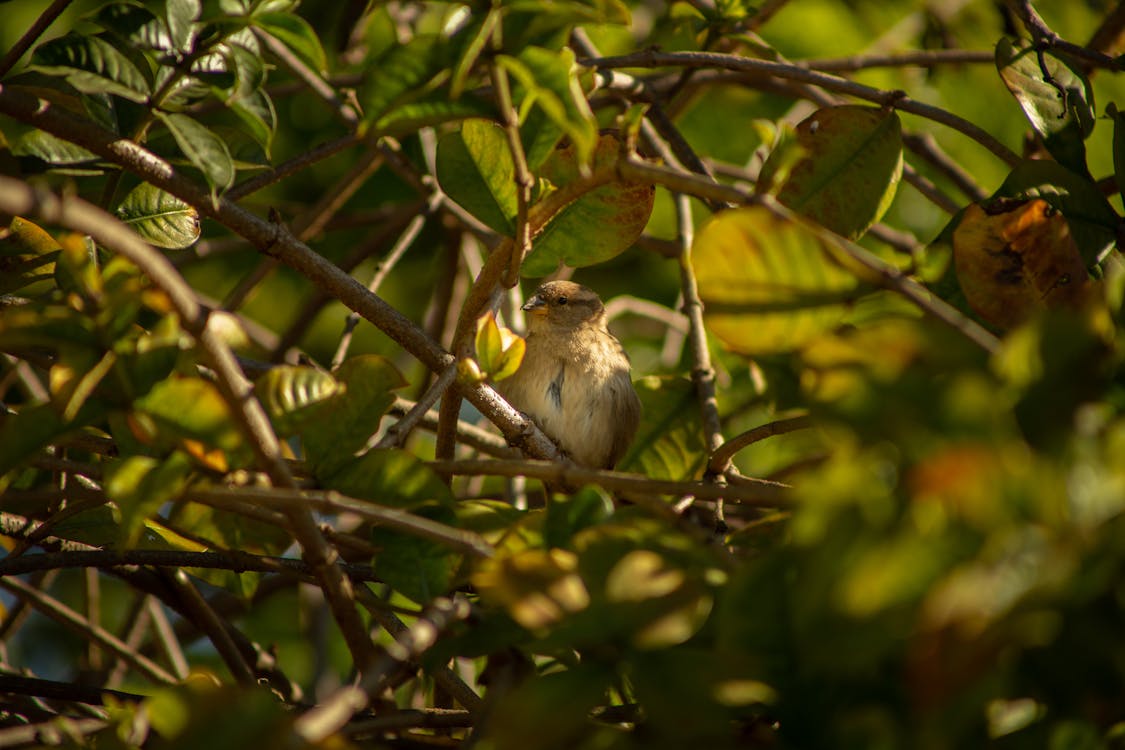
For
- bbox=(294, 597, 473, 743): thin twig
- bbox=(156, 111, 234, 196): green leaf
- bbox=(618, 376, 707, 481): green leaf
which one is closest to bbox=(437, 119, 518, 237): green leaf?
bbox=(156, 111, 234, 196): green leaf

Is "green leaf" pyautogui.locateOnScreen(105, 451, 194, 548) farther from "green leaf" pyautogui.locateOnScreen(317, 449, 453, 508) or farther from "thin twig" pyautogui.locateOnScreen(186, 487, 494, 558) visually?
"green leaf" pyautogui.locateOnScreen(317, 449, 453, 508)

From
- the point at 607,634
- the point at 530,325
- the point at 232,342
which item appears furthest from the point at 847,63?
the point at 607,634

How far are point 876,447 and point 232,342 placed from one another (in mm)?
1068

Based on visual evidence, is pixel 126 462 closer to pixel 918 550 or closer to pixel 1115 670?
pixel 918 550

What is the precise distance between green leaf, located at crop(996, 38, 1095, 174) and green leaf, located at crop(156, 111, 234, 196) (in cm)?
170

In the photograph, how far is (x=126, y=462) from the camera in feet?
5.15

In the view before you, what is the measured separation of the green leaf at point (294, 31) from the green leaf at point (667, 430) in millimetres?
1693

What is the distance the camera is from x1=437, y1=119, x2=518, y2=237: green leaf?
2.21m

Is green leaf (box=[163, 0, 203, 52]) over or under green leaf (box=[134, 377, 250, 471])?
over

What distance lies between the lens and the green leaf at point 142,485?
1.51m

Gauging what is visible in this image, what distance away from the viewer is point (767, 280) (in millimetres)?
1590

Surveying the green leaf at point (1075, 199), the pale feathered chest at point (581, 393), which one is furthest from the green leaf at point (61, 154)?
the pale feathered chest at point (581, 393)

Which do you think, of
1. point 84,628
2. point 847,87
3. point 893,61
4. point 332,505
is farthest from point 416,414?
point 893,61

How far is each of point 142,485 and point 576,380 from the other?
3.39 meters
